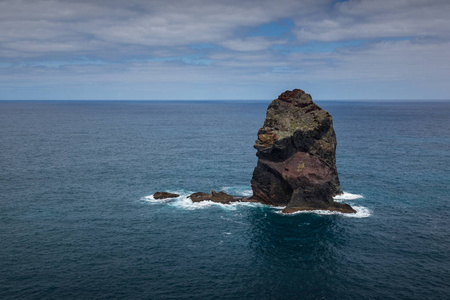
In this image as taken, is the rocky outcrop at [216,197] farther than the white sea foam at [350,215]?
Yes

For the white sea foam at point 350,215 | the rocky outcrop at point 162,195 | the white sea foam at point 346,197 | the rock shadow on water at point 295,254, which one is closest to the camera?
the rock shadow on water at point 295,254

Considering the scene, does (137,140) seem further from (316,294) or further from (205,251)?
(316,294)

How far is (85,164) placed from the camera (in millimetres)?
123312

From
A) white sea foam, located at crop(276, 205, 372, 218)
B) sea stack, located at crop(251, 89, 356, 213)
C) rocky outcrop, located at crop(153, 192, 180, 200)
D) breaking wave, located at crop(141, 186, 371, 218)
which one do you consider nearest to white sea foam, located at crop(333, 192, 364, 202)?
breaking wave, located at crop(141, 186, 371, 218)

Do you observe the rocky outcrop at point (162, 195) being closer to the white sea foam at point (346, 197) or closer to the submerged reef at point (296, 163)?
the submerged reef at point (296, 163)

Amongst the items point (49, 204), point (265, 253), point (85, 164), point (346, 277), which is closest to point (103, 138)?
point (85, 164)

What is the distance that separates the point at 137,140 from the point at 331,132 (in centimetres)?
11505

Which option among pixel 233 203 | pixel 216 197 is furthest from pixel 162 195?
pixel 233 203

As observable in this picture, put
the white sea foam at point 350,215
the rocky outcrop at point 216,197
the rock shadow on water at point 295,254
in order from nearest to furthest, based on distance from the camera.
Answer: the rock shadow on water at point 295,254
the white sea foam at point 350,215
the rocky outcrop at point 216,197

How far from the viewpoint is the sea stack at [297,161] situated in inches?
3231

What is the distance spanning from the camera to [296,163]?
279 feet

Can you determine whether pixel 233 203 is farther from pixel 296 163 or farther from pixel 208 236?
pixel 208 236

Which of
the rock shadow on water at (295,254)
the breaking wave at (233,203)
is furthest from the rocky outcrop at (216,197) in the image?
the rock shadow on water at (295,254)

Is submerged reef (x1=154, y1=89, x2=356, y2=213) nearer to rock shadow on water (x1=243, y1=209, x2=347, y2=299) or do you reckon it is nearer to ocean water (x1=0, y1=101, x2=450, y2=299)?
ocean water (x1=0, y1=101, x2=450, y2=299)
